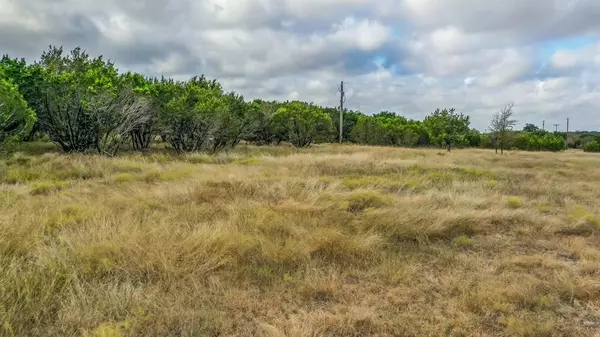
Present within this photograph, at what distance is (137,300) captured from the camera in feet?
12.7

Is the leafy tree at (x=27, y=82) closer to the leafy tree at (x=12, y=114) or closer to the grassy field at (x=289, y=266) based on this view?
the leafy tree at (x=12, y=114)

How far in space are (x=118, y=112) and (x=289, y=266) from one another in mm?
17951

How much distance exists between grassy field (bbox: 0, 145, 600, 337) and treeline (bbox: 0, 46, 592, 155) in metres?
11.3

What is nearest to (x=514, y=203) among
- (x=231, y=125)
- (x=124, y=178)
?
(x=124, y=178)

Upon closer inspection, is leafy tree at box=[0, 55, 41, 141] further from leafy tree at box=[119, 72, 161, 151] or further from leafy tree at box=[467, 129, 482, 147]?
leafy tree at box=[467, 129, 482, 147]

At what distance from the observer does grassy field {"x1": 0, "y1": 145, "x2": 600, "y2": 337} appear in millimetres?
3727

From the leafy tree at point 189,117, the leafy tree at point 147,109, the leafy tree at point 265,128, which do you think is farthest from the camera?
the leafy tree at point 265,128

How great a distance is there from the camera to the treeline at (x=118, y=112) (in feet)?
62.7

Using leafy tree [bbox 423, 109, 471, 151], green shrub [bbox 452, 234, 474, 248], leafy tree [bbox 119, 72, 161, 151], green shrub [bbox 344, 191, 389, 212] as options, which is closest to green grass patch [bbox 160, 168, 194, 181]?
green shrub [bbox 344, 191, 389, 212]

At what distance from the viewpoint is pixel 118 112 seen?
66.4 feet

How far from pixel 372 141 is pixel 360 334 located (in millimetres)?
55369

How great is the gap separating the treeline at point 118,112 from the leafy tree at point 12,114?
35 millimetres

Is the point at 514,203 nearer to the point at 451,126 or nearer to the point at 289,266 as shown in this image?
the point at 289,266

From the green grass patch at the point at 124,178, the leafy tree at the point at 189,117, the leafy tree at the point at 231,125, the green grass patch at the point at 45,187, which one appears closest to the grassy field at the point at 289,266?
the green grass patch at the point at 45,187
